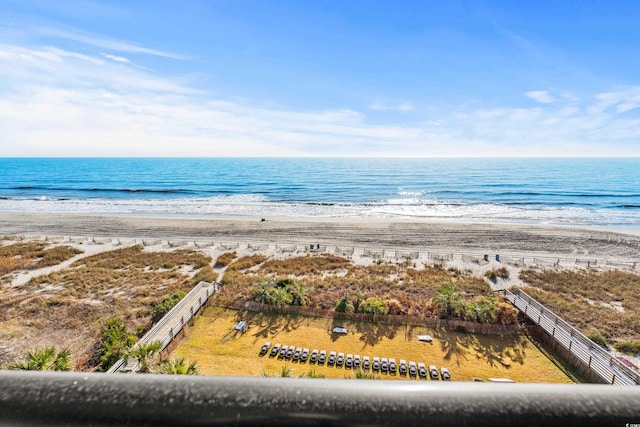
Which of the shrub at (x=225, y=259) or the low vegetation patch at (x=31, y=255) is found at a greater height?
the shrub at (x=225, y=259)

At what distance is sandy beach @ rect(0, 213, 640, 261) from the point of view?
3209 centimetres

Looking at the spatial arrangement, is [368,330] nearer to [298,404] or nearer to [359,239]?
[298,404]

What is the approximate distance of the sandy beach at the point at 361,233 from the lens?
32094mm

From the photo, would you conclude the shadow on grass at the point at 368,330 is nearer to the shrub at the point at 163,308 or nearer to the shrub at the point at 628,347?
the shrub at the point at 163,308

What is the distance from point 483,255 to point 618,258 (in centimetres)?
1213

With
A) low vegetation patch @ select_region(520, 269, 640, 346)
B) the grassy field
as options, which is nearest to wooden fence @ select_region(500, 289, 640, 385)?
the grassy field

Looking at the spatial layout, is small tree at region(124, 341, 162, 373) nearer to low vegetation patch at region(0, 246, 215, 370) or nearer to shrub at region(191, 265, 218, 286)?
low vegetation patch at region(0, 246, 215, 370)

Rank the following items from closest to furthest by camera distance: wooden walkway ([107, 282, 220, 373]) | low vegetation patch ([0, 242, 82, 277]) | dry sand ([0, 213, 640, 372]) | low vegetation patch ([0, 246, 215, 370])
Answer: wooden walkway ([107, 282, 220, 373]), low vegetation patch ([0, 246, 215, 370]), low vegetation patch ([0, 242, 82, 277]), dry sand ([0, 213, 640, 372])

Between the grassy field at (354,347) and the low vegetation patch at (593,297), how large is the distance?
5241 millimetres

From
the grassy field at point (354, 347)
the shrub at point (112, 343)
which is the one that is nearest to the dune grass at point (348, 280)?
the grassy field at point (354, 347)

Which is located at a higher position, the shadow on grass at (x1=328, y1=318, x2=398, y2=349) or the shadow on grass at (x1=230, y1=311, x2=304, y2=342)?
the shadow on grass at (x1=328, y1=318, x2=398, y2=349)

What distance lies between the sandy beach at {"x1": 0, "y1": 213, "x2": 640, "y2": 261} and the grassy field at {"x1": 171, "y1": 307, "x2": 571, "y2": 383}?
1745 centimetres

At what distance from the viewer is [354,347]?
1418cm

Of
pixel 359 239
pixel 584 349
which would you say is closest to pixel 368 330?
pixel 584 349
